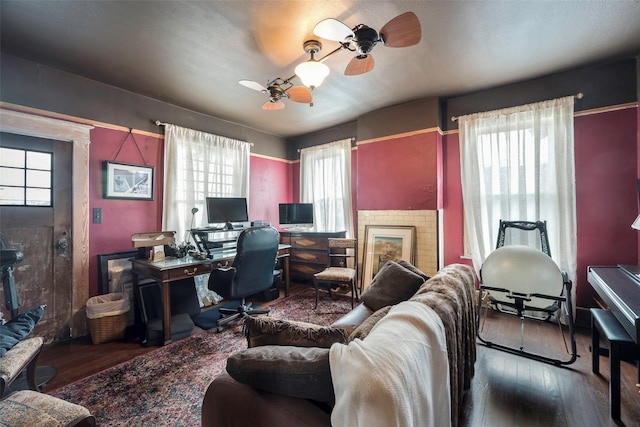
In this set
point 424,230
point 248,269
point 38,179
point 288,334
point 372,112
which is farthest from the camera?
point 372,112

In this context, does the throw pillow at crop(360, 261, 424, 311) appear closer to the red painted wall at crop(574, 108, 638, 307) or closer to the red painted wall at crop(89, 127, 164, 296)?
the red painted wall at crop(574, 108, 638, 307)

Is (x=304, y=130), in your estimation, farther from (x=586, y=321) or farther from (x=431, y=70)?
(x=586, y=321)

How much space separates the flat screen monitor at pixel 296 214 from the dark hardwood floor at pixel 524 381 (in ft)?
8.10

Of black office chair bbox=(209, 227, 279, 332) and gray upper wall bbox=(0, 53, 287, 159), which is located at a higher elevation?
gray upper wall bbox=(0, 53, 287, 159)

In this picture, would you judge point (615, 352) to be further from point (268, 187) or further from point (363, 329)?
point (268, 187)

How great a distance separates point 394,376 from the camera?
813 millimetres

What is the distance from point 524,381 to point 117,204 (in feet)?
13.5

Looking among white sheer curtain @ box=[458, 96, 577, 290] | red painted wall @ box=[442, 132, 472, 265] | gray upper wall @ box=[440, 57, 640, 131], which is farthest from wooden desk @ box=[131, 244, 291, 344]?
gray upper wall @ box=[440, 57, 640, 131]

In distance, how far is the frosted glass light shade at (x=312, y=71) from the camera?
1.90 metres

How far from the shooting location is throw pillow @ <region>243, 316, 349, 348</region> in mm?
1080

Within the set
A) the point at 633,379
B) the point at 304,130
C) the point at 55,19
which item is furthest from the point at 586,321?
the point at 55,19

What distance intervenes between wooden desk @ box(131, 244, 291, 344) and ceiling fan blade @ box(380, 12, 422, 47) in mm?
2540

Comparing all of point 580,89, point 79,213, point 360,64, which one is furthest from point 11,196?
point 580,89

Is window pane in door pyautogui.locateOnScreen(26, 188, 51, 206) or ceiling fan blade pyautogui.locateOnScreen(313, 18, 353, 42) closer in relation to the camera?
ceiling fan blade pyautogui.locateOnScreen(313, 18, 353, 42)
